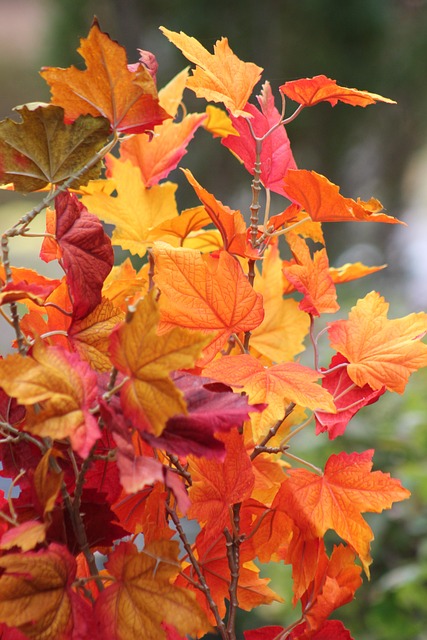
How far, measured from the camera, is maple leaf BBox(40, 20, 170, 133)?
1.05 feet

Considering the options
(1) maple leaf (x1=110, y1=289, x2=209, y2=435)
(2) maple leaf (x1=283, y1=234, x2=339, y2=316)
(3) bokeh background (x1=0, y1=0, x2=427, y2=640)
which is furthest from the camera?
(3) bokeh background (x1=0, y1=0, x2=427, y2=640)

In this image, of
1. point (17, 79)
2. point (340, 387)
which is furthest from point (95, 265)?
point (17, 79)

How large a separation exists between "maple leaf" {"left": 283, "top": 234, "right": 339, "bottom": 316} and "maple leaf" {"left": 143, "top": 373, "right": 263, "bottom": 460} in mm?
104

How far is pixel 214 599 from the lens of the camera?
396 mm

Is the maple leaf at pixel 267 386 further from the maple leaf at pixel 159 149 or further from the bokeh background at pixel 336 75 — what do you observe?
the bokeh background at pixel 336 75

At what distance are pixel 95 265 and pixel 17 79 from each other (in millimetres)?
5988

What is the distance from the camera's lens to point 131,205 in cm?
43

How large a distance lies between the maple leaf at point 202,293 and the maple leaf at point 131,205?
0.08m

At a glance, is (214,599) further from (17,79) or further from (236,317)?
(17,79)

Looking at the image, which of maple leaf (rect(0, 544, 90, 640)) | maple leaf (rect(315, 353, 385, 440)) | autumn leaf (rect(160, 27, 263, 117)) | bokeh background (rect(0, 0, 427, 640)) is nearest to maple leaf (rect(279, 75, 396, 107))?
autumn leaf (rect(160, 27, 263, 117))

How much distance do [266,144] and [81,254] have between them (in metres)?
0.13

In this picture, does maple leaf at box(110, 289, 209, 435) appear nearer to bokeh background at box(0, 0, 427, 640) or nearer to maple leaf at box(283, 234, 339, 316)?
maple leaf at box(283, 234, 339, 316)

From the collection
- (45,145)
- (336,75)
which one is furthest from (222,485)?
(336,75)

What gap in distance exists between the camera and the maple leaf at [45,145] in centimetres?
32
